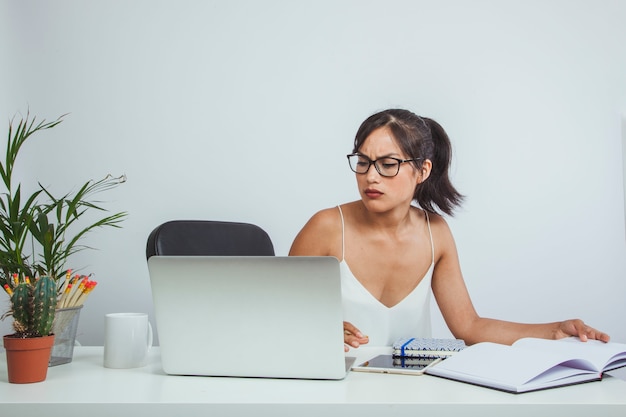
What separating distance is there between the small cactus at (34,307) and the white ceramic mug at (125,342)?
12 centimetres

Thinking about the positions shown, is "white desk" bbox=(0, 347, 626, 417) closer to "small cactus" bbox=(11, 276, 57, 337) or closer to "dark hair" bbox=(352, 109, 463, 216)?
"small cactus" bbox=(11, 276, 57, 337)

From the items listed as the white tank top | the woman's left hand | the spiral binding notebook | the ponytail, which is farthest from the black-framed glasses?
the spiral binding notebook

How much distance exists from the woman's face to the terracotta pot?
1.36 m

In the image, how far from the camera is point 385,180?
2270mm

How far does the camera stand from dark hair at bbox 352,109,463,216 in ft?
7.33

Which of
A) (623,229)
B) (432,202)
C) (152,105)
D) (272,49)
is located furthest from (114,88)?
(623,229)

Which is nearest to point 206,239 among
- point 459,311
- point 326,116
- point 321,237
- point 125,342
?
point 321,237

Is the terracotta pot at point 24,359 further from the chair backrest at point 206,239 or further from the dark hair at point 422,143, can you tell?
the dark hair at point 422,143

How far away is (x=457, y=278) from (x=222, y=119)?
1176 millimetres

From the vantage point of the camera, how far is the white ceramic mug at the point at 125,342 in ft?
3.90

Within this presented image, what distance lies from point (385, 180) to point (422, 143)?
0.19m

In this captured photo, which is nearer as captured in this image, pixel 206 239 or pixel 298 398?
pixel 298 398

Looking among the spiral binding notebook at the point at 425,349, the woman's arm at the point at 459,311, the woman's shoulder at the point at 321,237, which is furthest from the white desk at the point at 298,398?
the woman's shoulder at the point at 321,237

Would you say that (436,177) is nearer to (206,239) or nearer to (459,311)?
(459,311)
